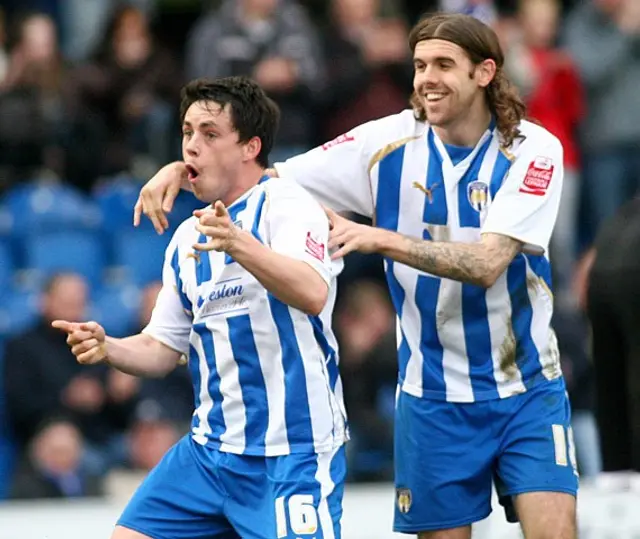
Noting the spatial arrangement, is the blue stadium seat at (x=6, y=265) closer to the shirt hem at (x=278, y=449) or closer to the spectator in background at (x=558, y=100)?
the spectator in background at (x=558, y=100)

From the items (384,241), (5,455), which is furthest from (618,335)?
(5,455)

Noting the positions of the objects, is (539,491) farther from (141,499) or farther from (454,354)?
(141,499)

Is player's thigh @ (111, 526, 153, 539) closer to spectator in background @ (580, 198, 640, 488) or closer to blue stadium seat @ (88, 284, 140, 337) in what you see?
spectator in background @ (580, 198, 640, 488)

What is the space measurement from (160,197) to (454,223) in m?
1.11

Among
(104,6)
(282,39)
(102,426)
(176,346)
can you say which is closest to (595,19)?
(282,39)

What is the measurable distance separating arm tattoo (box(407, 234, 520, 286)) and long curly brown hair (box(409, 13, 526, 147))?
1.61 feet

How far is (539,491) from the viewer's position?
610 centimetres

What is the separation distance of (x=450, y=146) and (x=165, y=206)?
3.65ft

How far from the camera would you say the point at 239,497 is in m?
5.60

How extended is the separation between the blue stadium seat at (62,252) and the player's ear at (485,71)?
18.2 feet

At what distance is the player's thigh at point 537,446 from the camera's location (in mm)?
6129

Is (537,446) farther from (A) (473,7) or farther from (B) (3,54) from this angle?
(B) (3,54)

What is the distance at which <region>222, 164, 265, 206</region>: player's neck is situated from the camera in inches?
225

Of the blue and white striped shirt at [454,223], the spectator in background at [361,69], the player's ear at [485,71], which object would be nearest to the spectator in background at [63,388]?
the spectator in background at [361,69]
